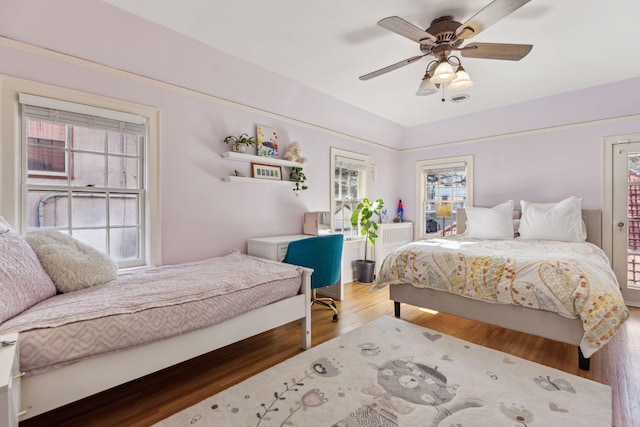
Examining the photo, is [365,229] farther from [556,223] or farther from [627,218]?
[627,218]

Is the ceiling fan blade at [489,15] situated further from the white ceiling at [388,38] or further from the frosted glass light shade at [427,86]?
the frosted glass light shade at [427,86]

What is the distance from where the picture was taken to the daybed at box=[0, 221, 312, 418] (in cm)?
127

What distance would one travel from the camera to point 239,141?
119 inches

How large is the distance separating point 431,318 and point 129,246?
9.52 ft

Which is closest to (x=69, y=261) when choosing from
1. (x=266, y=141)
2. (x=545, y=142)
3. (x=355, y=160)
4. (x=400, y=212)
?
(x=266, y=141)

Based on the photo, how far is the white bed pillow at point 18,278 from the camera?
51.6 inches

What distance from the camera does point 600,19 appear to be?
2268mm

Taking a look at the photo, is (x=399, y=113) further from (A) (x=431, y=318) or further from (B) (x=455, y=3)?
(A) (x=431, y=318)

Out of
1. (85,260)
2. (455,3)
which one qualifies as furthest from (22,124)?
(455,3)

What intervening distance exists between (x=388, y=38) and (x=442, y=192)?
10.4 feet

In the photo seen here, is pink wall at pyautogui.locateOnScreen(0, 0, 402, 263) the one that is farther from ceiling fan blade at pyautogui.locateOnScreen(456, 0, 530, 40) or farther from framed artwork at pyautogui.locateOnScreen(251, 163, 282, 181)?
ceiling fan blade at pyautogui.locateOnScreen(456, 0, 530, 40)

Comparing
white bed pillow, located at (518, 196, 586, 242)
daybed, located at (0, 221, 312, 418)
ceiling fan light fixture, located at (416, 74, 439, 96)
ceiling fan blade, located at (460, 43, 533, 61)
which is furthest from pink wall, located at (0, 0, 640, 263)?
ceiling fan blade, located at (460, 43, 533, 61)

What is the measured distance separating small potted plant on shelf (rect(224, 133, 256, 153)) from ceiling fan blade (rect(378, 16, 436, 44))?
1.71 meters

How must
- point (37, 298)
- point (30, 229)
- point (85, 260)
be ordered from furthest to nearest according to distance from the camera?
point (30, 229) < point (85, 260) < point (37, 298)
